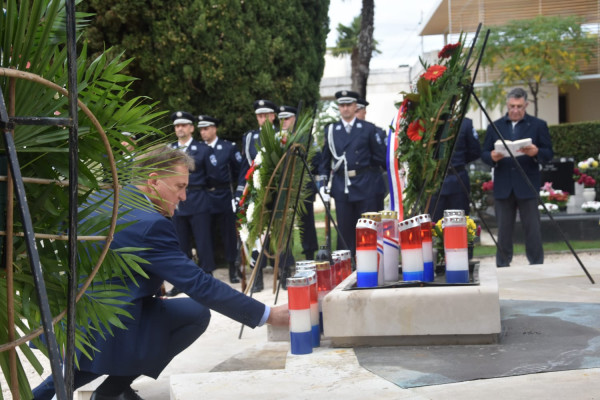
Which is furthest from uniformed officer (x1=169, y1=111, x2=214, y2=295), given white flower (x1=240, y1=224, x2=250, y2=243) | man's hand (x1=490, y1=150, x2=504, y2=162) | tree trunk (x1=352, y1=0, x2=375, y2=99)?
tree trunk (x1=352, y1=0, x2=375, y2=99)

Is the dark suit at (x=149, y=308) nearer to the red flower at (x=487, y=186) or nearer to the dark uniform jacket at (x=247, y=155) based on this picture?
the dark uniform jacket at (x=247, y=155)

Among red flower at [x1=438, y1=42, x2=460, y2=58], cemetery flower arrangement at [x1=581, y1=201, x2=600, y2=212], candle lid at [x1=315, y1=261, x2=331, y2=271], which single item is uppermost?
red flower at [x1=438, y1=42, x2=460, y2=58]

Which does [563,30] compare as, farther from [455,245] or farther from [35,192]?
[35,192]

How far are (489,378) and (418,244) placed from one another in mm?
1043

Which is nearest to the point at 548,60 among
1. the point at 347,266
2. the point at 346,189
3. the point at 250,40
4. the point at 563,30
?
the point at 563,30

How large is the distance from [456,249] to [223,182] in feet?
20.1

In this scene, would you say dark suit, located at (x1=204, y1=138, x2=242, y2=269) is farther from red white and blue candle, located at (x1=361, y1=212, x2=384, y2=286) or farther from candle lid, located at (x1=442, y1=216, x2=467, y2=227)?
candle lid, located at (x1=442, y1=216, x2=467, y2=227)

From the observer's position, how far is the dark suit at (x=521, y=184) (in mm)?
7480

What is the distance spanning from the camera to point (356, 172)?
903cm

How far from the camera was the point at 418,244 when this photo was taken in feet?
13.3

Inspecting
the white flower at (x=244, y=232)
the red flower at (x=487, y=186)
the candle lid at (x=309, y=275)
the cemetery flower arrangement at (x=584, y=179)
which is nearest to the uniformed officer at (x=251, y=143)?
the white flower at (x=244, y=232)

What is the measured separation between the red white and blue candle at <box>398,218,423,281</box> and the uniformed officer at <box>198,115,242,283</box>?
18.7 feet

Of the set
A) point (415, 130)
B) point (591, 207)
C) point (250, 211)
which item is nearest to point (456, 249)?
point (415, 130)

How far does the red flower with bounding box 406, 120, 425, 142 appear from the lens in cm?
473
